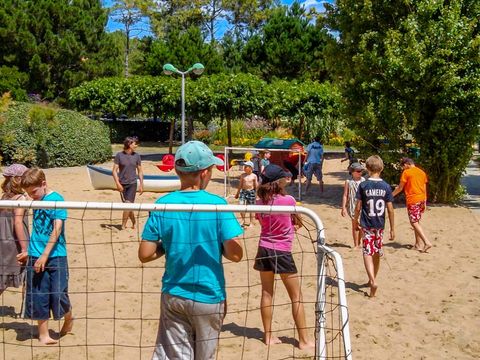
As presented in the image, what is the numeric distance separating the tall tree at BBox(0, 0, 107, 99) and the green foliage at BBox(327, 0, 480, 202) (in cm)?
2204

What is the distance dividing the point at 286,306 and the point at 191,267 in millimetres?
3545

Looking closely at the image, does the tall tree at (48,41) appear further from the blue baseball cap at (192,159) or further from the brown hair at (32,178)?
the blue baseball cap at (192,159)

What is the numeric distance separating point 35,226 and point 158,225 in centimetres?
219

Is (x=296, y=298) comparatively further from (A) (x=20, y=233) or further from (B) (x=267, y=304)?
(A) (x=20, y=233)

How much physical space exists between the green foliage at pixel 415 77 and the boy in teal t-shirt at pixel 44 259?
30.1 ft

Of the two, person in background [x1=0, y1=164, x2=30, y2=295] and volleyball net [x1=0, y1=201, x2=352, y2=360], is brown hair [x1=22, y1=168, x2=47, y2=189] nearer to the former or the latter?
volleyball net [x1=0, y1=201, x2=352, y2=360]

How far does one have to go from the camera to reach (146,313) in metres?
6.20

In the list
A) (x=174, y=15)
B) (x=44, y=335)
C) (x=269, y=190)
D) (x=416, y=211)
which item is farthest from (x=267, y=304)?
(x=174, y=15)

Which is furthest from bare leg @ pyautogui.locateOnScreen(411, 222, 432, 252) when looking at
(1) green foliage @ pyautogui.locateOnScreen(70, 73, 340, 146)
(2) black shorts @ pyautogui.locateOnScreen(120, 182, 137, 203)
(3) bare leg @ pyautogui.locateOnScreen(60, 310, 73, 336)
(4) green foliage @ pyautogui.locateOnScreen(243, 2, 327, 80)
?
(4) green foliage @ pyautogui.locateOnScreen(243, 2, 327, 80)

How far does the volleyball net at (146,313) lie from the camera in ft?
12.6

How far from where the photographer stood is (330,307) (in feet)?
20.6

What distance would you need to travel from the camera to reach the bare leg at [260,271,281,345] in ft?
16.8

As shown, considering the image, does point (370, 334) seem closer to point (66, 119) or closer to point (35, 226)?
point (35, 226)

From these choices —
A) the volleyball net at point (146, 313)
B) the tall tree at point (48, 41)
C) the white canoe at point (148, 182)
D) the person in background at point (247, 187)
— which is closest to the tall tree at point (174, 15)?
the tall tree at point (48, 41)
